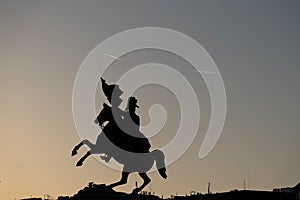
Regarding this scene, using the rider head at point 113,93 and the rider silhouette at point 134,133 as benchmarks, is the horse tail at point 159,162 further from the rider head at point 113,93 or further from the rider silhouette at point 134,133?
the rider head at point 113,93

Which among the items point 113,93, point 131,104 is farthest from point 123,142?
point 113,93

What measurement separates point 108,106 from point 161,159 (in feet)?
10.2

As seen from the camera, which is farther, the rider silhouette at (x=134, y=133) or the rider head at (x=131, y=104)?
the rider head at (x=131, y=104)

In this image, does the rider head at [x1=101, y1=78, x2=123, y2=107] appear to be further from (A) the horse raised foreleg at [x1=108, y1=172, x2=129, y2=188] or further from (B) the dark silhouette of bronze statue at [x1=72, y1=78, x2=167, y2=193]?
(A) the horse raised foreleg at [x1=108, y1=172, x2=129, y2=188]

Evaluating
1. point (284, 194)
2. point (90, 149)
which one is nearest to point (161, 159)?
point (90, 149)

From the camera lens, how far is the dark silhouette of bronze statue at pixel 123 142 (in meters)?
29.0

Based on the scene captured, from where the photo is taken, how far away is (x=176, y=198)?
1227 inches

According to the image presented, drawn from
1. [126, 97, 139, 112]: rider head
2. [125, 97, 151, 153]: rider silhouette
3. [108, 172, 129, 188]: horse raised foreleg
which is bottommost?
[108, 172, 129, 188]: horse raised foreleg

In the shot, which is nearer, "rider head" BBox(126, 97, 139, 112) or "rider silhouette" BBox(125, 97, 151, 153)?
"rider silhouette" BBox(125, 97, 151, 153)

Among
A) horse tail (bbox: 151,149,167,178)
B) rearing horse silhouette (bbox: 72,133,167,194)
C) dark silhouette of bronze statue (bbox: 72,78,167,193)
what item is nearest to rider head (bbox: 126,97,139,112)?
dark silhouette of bronze statue (bbox: 72,78,167,193)

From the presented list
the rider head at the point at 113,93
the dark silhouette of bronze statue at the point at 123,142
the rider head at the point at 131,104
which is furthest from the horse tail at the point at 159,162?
the rider head at the point at 113,93

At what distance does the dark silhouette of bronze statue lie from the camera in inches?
1144

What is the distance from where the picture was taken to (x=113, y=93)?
95.8ft

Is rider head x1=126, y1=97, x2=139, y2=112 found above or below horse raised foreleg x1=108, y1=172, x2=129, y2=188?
above
